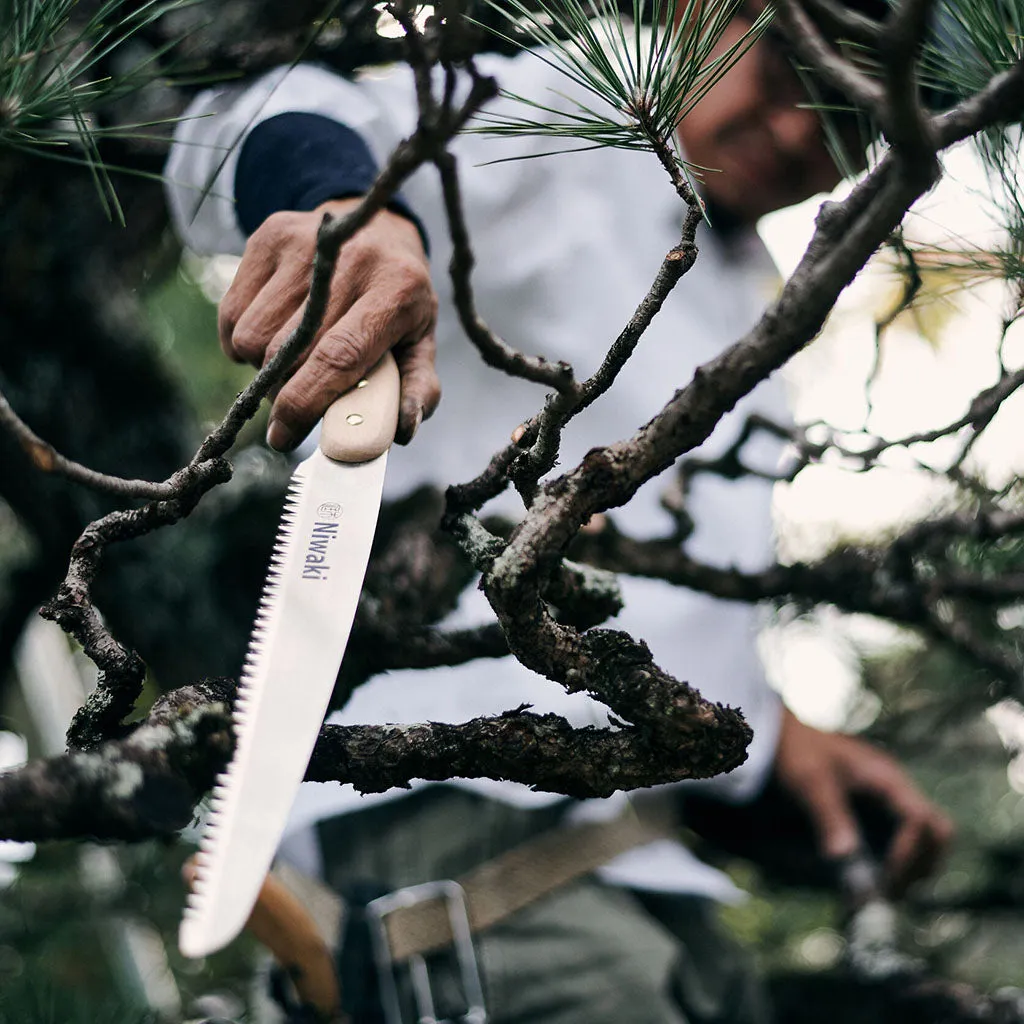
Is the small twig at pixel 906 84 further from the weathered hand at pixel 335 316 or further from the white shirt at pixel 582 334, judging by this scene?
the white shirt at pixel 582 334

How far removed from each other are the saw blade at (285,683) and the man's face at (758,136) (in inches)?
27.7

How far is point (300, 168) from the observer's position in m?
0.56

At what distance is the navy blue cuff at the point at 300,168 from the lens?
54cm

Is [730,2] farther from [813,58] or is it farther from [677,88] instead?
[813,58]

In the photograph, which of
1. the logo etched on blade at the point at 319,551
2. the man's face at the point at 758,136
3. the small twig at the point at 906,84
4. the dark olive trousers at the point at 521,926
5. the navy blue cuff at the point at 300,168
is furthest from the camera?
the man's face at the point at 758,136

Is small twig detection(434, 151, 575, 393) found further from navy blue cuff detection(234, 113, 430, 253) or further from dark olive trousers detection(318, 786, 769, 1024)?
dark olive trousers detection(318, 786, 769, 1024)

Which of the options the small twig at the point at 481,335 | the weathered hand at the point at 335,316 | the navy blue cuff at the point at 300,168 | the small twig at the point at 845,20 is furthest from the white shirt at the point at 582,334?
the small twig at the point at 845,20

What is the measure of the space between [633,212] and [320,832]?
26.2 inches

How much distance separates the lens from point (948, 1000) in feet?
3.07

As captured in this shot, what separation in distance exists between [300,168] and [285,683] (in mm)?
354

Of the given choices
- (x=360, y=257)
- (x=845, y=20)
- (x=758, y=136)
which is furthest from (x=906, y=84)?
(x=758, y=136)

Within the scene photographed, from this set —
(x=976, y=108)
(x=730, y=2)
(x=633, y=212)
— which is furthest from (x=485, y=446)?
(x=976, y=108)

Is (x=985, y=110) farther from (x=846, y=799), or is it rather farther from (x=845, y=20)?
(x=846, y=799)

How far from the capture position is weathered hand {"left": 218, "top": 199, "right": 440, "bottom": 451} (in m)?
0.41
